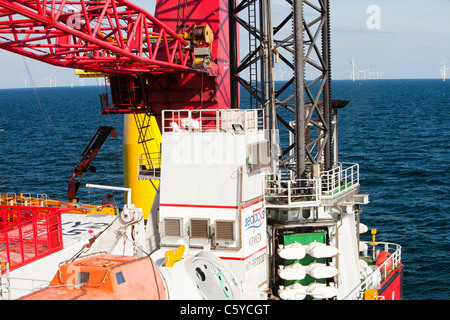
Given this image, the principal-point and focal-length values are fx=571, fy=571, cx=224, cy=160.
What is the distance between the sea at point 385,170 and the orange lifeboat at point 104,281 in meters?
24.4

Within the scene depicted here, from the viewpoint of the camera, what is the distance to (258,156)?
2614 cm

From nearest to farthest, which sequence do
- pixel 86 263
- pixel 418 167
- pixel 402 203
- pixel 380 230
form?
pixel 86 263 < pixel 380 230 < pixel 402 203 < pixel 418 167

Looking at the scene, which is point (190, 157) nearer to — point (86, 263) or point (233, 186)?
point (233, 186)

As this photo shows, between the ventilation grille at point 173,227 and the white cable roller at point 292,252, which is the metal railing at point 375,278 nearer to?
the white cable roller at point 292,252

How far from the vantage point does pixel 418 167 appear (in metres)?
77.8

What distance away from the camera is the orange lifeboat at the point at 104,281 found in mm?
17422

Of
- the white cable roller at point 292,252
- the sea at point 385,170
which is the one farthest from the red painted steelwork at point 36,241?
the sea at point 385,170

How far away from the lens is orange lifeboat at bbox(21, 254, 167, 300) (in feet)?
57.2

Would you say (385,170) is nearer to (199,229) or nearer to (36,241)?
(199,229)

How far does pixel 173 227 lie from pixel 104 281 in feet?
26.8

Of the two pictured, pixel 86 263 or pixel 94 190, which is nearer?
pixel 86 263

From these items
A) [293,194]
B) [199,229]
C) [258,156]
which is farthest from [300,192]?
[199,229]
